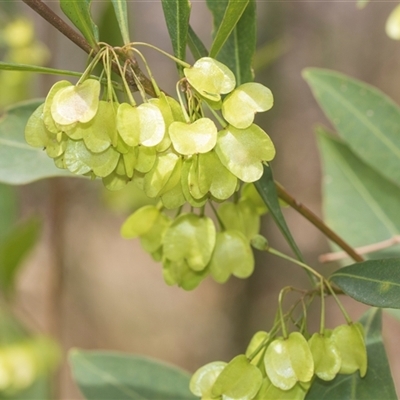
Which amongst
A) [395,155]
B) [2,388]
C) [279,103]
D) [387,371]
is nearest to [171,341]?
[279,103]

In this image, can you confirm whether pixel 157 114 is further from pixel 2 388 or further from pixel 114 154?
pixel 2 388

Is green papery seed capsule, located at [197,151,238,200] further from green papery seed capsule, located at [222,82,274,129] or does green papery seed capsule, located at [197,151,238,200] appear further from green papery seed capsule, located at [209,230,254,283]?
green papery seed capsule, located at [209,230,254,283]

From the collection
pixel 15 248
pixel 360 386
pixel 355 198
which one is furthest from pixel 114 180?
pixel 15 248

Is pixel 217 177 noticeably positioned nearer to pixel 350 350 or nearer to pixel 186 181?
pixel 186 181

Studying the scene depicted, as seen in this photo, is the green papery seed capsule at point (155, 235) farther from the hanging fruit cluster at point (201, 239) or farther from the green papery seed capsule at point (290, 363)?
the green papery seed capsule at point (290, 363)

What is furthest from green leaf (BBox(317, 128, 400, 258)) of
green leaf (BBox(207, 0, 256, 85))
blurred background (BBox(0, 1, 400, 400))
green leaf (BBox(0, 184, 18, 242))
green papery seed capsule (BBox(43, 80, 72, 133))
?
blurred background (BBox(0, 1, 400, 400))
